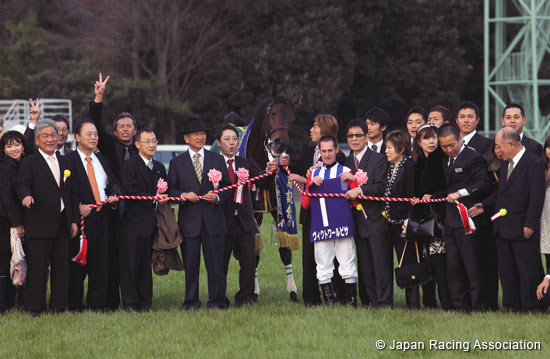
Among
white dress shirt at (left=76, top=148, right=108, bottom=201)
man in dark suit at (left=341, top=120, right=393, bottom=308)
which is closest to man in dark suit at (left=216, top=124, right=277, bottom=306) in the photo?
man in dark suit at (left=341, top=120, right=393, bottom=308)

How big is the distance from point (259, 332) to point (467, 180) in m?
2.73

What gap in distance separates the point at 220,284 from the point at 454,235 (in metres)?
2.64

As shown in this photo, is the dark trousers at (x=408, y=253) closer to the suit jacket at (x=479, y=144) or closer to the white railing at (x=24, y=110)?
the suit jacket at (x=479, y=144)

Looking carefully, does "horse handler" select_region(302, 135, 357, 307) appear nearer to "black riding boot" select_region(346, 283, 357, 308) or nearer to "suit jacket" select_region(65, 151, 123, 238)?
"black riding boot" select_region(346, 283, 357, 308)

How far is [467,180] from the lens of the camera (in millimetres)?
8242

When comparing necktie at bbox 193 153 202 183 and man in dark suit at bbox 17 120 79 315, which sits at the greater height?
necktie at bbox 193 153 202 183

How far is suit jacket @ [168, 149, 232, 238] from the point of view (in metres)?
8.80

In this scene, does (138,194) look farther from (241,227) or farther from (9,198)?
(9,198)

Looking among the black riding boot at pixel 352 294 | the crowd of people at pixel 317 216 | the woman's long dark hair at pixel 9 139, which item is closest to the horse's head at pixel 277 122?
the crowd of people at pixel 317 216

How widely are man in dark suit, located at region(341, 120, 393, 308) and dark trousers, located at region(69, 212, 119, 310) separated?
2754 millimetres

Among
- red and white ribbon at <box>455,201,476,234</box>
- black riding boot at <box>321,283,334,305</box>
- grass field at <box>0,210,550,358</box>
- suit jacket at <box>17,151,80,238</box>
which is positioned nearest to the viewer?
grass field at <box>0,210,550,358</box>

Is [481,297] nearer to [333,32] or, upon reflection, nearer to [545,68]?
[333,32]

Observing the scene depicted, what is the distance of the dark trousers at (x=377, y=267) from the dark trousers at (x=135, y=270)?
2.40m

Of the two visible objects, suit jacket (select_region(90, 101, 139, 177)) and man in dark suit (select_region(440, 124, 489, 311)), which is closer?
man in dark suit (select_region(440, 124, 489, 311))
